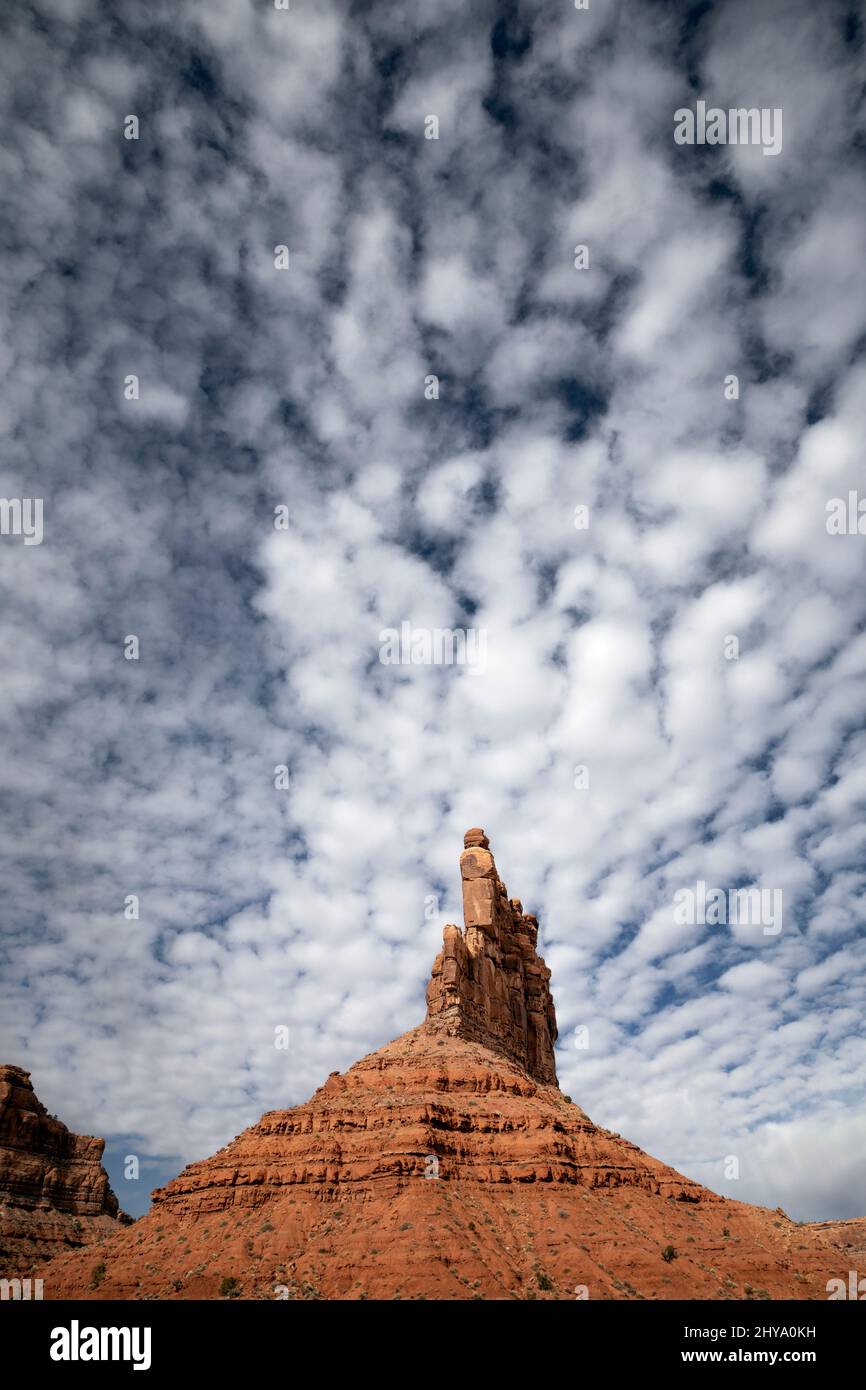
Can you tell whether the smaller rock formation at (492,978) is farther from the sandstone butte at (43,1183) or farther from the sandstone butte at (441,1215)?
the sandstone butte at (43,1183)

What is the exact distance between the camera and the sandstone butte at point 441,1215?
53125mm

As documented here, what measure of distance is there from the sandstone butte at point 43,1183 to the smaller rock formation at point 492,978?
51.2m

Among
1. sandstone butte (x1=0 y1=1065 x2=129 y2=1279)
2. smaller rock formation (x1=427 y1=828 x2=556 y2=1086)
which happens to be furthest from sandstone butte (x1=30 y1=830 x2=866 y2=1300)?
→ sandstone butte (x1=0 y1=1065 x2=129 y2=1279)

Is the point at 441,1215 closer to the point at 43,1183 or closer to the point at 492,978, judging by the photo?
the point at 492,978

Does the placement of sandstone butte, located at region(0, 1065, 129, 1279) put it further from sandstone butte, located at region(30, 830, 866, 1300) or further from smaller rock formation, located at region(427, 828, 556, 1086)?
smaller rock formation, located at region(427, 828, 556, 1086)

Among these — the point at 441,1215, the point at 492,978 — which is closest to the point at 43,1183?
the point at 492,978

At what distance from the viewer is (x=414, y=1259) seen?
51.8 meters

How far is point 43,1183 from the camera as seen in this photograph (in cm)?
10044

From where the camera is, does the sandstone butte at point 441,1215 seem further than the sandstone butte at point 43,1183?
No

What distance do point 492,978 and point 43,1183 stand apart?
62479mm

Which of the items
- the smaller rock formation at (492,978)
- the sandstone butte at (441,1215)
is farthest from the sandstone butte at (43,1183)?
the smaller rock formation at (492,978)

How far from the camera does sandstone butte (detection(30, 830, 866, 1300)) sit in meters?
53.1
